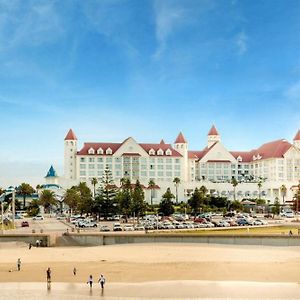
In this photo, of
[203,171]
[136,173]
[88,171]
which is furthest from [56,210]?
[203,171]

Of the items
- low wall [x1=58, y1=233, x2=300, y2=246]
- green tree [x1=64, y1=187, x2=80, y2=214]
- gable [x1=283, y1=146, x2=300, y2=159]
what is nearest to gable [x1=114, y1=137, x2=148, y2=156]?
green tree [x1=64, y1=187, x2=80, y2=214]

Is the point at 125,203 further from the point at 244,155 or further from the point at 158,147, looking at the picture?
the point at 244,155

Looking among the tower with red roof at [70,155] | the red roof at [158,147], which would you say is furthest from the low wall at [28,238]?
the red roof at [158,147]

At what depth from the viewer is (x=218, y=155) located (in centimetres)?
14288

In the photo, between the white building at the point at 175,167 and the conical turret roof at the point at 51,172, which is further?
the conical turret roof at the point at 51,172

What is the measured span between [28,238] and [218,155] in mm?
96027

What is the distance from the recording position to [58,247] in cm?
5075

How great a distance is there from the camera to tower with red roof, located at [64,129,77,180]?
12975 centimetres

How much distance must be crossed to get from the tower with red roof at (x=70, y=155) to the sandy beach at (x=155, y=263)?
80706 mm

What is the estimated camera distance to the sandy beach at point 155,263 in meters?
32.7

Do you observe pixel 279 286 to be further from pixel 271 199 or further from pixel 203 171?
pixel 203 171

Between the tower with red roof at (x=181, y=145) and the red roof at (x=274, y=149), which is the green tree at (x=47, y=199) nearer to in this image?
the tower with red roof at (x=181, y=145)

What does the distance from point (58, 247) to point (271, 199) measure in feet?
280

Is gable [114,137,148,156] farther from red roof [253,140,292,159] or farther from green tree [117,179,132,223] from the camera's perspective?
green tree [117,179,132,223]
